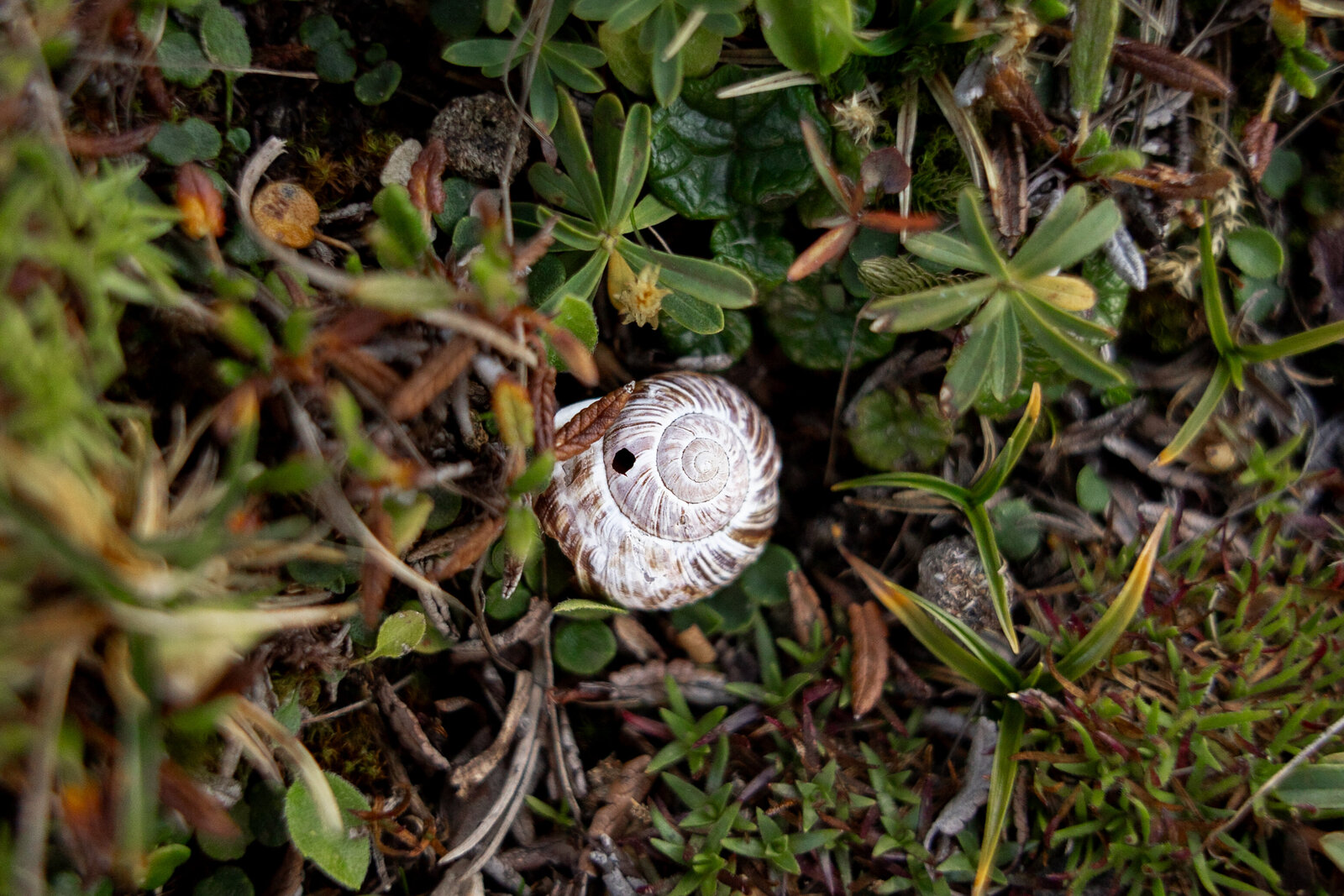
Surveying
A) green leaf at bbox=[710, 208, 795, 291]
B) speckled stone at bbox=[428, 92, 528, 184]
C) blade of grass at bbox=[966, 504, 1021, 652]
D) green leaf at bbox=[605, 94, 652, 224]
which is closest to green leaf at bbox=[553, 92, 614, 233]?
green leaf at bbox=[605, 94, 652, 224]

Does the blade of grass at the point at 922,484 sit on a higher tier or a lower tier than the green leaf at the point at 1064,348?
lower

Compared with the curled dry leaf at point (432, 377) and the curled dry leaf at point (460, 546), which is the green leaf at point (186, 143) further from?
the curled dry leaf at point (460, 546)

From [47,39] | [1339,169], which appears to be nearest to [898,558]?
[1339,169]

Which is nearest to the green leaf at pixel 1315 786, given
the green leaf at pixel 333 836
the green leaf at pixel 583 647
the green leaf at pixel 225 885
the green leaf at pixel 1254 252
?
the green leaf at pixel 1254 252

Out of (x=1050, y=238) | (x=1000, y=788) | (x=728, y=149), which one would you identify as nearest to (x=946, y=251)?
(x=1050, y=238)

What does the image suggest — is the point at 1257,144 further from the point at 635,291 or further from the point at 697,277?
the point at 635,291

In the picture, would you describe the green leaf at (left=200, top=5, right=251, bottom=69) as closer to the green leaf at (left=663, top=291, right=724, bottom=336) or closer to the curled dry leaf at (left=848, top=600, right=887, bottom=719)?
the green leaf at (left=663, top=291, right=724, bottom=336)
